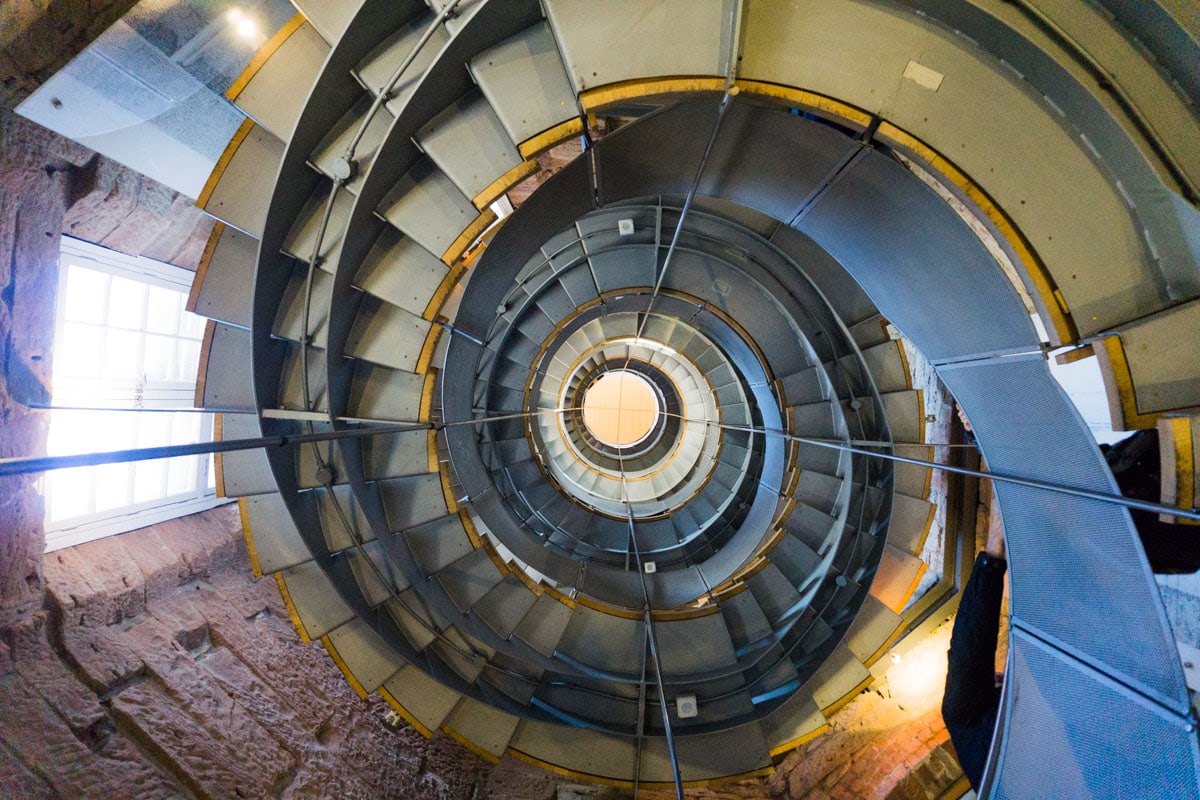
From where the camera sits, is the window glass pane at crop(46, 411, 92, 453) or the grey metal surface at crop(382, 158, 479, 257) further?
the window glass pane at crop(46, 411, 92, 453)

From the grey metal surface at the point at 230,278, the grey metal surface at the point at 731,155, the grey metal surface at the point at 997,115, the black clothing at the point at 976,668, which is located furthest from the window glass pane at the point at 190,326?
the black clothing at the point at 976,668

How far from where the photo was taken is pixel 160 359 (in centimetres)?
547

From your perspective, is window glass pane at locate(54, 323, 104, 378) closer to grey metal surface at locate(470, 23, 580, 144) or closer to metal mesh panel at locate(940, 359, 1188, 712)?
grey metal surface at locate(470, 23, 580, 144)

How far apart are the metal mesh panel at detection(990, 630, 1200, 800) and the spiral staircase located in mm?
15

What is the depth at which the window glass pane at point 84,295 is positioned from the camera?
4.49 m

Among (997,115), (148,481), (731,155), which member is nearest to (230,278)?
(148,481)

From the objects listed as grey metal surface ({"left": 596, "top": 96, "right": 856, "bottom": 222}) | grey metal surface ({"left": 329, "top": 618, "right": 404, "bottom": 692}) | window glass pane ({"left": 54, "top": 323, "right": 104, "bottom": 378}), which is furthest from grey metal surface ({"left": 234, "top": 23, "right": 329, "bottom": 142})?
grey metal surface ({"left": 329, "top": 618, "right": 404, "bottom": 692})

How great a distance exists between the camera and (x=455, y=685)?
538 centimetres

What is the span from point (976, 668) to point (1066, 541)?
115cm

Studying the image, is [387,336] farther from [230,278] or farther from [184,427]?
[184,427]

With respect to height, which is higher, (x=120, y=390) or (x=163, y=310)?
(x=163, y=310)

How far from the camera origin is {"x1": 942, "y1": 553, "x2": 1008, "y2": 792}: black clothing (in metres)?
3.39

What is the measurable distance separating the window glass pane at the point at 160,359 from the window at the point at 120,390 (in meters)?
0.01

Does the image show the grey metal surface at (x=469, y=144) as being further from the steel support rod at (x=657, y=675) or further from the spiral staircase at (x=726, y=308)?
the steel support rod at (x=657, y=675)
